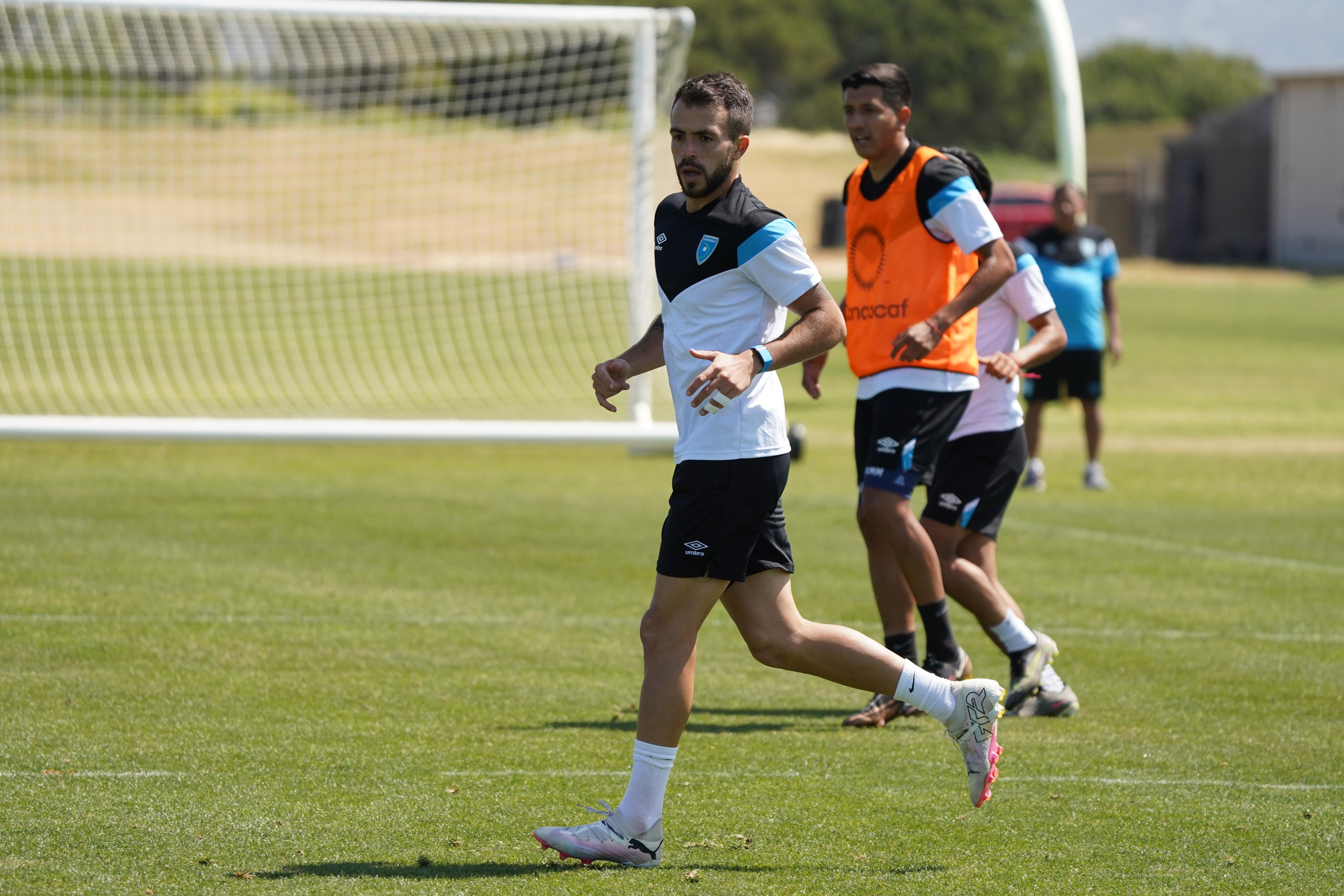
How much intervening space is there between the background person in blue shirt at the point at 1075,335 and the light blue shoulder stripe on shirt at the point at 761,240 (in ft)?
31.0

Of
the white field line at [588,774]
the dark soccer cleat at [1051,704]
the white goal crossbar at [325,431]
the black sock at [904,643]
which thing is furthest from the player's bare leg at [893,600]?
the white goal crossbar at [325,431]

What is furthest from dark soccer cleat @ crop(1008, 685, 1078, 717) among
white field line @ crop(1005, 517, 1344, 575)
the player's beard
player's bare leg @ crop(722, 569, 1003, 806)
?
white field line @ crop(1005, 517, 1344, 575)

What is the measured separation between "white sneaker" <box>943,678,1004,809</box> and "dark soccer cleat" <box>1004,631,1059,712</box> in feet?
5.34

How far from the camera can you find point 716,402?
4445 millimetres

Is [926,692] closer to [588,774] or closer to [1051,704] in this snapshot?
[588,774]

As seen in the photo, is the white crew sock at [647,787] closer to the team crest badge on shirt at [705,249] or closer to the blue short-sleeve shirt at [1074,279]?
the team crest badge on shirt at [705,249]

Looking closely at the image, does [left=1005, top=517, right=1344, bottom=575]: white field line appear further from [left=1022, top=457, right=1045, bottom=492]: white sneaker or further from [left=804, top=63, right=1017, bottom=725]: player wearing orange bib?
[left=804, top=63, right=1017, bottom=725]: player wearing orange bib

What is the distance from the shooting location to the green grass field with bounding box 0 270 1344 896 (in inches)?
184

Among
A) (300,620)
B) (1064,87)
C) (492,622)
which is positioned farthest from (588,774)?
(1064,87)

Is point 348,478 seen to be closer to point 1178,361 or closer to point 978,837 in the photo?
point 978,837

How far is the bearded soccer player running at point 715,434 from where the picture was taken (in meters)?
4.57

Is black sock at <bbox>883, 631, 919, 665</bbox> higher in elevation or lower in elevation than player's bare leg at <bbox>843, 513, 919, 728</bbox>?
lower

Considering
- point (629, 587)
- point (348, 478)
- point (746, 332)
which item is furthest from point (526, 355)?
point (746, 332)

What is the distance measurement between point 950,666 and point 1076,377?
7931mm
